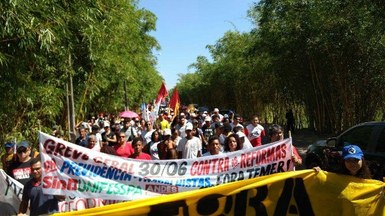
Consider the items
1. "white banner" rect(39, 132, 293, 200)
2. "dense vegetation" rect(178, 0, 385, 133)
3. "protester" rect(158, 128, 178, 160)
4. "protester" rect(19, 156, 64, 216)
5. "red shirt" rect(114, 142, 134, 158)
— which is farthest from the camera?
"dense vegetation" rect(178, 0, 385, 133)

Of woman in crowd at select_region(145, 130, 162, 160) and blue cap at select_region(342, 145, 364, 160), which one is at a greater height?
woman in crowd at select_region(145, 130, 162, 160)

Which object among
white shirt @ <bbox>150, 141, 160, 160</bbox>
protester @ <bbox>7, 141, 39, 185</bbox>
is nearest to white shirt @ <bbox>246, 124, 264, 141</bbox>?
white shirt @ <bbox>150, 141, 160, 160</bbox>

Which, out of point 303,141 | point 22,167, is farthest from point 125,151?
point 303,141

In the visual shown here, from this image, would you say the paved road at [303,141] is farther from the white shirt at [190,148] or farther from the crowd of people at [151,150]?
the white shirt at [190,148]

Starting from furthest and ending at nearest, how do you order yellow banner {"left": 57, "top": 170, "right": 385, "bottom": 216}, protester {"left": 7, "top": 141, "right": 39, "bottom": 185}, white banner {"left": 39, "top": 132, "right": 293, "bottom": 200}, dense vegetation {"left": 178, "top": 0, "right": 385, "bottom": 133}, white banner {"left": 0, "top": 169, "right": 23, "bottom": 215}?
dense vegetation {"left": 178, "top": 0, "right": 385, "bottom": 133} → protester {"left": 7, "top": 141, "right": 39, "bottom": 185} → white banner {"left": 0, "top": 169, "right": 23, "bottom": 215} → white banner {"left": 39, "top": 132, "right": 293, "bottom": 200} → yellow banner {"left": 57, "top": 170, "right": 385, "bottom": 216}

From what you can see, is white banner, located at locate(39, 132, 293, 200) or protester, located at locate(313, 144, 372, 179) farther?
white banner, located at locate(39, 132, 293, 200)

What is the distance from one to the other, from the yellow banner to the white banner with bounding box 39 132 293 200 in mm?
2042

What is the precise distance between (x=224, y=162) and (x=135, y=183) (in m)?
1.30

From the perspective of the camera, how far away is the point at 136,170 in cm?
630

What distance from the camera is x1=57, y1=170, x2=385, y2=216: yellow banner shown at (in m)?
4.20

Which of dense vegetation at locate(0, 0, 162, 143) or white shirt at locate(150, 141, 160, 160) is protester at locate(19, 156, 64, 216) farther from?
white shirt at locate(150, 141, 160, 160)

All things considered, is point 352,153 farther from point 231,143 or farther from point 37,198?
point 37,198

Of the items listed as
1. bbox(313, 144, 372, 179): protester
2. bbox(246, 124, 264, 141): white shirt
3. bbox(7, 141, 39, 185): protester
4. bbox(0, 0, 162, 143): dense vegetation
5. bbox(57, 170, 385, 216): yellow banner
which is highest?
bbox(0, 0, 162, 143): dense vegetation

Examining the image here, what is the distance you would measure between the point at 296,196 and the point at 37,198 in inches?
119
